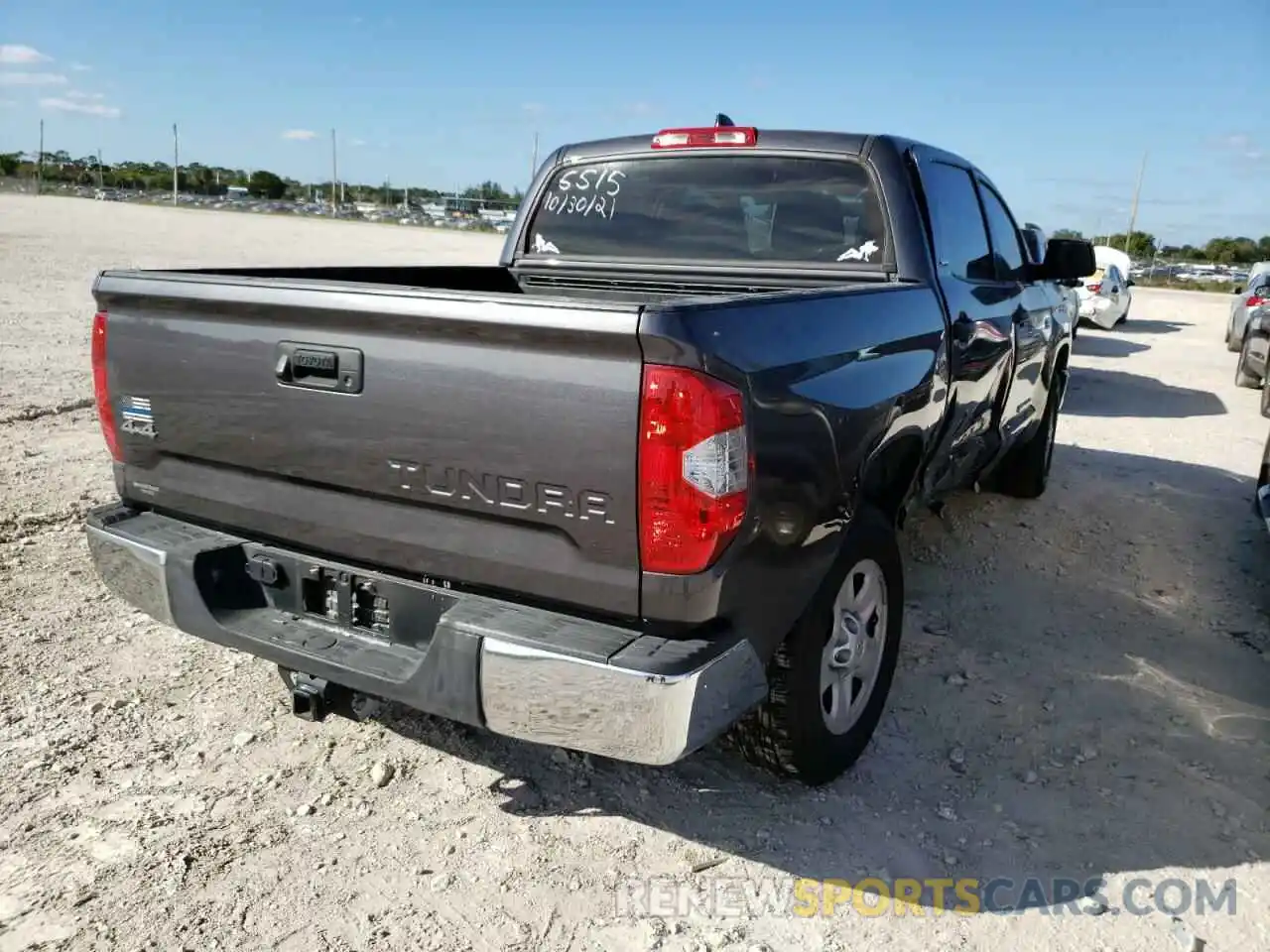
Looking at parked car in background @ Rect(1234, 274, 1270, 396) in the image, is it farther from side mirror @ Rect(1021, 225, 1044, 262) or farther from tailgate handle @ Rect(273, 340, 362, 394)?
tailgate handle @ Rect(273, 340, 362, 394)

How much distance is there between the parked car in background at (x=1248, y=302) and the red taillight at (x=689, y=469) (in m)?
12.2

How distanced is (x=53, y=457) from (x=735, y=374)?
5.24 m

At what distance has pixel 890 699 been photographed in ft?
12.6

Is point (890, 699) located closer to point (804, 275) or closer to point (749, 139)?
point (804, 275)

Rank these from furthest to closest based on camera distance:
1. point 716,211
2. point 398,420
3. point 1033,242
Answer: point 1033,242 < point 716,211 < point 398,420

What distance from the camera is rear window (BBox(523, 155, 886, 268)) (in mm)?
3877

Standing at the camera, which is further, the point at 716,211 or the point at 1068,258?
the point at 1068,258

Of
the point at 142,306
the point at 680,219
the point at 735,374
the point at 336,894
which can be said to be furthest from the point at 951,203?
the point at 336,894

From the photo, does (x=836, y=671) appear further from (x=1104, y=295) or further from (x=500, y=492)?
(x=1104, y=295)

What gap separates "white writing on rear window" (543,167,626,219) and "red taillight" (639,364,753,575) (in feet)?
7.95

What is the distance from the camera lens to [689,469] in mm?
2234
